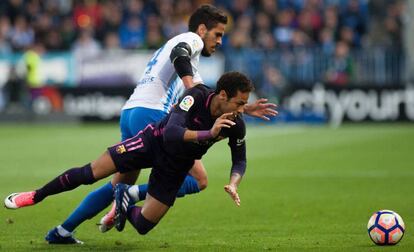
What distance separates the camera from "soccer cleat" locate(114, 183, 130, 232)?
8281mm

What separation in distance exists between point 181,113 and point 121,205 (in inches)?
38.9

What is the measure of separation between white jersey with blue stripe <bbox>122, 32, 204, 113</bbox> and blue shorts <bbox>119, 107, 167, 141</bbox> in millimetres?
44

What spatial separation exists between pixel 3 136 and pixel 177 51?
49.5ft

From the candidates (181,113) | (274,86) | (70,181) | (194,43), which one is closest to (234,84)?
(181,113)

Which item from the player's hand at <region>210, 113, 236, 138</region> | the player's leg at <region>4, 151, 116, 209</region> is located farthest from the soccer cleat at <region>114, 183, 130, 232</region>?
the player's hand at <region>210, 113, 236, 138</region>

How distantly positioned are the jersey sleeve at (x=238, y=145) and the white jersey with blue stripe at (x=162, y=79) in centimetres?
91

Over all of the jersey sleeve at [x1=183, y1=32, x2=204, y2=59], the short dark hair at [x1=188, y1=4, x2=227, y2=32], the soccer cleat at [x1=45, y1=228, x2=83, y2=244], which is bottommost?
the soccer cleat at [x1=45, y1=228, x2=83, y2=244]

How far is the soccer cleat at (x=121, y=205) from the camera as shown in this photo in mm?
8281

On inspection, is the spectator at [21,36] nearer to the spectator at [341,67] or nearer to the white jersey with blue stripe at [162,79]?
the spectator at [341,67]

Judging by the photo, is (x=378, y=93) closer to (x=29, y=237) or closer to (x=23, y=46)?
(x=23, y=46)

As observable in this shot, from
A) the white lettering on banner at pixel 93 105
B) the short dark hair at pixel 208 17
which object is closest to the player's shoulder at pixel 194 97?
the short dark hair at pixel 208 17

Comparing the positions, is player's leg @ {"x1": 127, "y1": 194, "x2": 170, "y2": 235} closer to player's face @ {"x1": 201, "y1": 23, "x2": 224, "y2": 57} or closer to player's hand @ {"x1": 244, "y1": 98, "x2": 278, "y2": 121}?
player's hand @ {"x1": 244, "y1": 98, "x2": 278, "y2": 121}

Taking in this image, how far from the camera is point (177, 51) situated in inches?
345

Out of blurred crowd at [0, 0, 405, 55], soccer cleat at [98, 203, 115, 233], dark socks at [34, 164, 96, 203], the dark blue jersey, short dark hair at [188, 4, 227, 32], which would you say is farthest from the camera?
blurred crowd at [0, 0, 405, 55]
